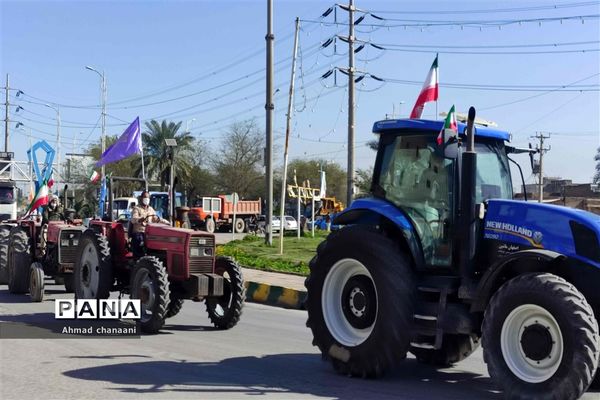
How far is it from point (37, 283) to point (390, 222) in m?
8.63

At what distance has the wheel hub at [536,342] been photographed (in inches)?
225

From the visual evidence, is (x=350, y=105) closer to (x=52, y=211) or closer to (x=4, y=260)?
(x=52, y=211)

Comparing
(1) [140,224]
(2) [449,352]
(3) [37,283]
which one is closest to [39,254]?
(3) [37,283]

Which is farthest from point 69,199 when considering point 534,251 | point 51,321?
point 534,251

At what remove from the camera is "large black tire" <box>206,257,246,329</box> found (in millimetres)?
10602

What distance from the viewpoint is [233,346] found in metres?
9.24

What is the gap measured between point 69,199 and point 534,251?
569 inches

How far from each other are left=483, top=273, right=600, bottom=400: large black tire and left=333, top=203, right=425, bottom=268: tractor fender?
3.81ft

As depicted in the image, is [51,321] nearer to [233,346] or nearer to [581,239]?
[233,346]

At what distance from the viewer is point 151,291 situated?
9844 mm

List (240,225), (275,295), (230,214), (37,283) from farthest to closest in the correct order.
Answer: (240,225), (230,214), (275,295), (37,283)

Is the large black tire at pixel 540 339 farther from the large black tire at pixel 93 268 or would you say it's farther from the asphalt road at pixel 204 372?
the large black tire at pixel 93 268

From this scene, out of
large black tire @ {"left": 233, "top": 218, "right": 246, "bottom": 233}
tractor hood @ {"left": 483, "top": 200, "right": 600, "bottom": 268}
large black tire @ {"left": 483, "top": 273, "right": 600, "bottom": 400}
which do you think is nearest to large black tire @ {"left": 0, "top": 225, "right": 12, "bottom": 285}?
tractor hood @ {"left": 483, "top": 200, "right": 600, "bottom": 268}

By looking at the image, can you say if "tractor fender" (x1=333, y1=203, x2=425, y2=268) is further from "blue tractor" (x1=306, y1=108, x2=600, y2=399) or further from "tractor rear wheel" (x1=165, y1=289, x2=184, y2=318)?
"tractor rear wheel" (x1=165, y1=289, x2=184, y2=318)
